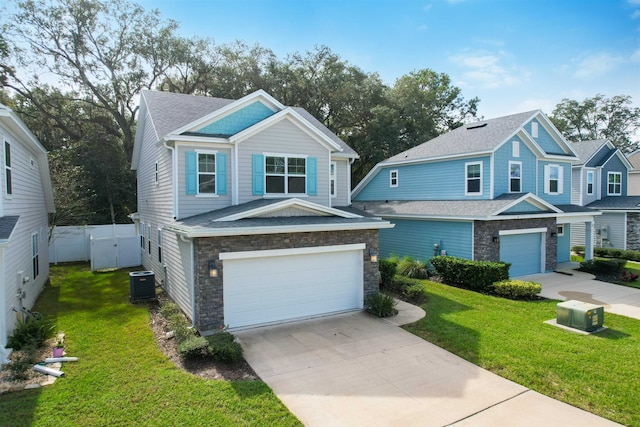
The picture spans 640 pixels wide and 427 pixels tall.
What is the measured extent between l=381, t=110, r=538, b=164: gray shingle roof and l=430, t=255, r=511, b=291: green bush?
5.81 m

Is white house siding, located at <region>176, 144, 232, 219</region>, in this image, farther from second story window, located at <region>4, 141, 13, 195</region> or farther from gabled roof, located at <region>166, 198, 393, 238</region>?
second story window, located at <region>4, 141, 13, 195</region>

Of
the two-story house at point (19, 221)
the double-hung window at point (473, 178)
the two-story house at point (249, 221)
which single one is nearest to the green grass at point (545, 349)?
the two-story house at point (249, 221)

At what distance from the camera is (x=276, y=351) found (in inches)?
349

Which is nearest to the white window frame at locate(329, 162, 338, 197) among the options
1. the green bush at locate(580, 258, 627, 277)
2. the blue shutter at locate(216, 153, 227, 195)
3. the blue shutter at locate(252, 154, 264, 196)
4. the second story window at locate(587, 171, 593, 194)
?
the blue shutter at locate(252, 154, 264, 196)

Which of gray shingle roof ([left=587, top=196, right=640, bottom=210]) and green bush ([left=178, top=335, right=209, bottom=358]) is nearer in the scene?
green bush ([left=178, top=335, right=209, bottom=358])

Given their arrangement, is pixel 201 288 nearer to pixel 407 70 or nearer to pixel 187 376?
pixel 187 376

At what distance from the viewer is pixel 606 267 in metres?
17.6

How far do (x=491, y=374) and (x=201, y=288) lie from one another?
6982 millimetres

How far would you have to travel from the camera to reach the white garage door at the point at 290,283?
33.7 ft

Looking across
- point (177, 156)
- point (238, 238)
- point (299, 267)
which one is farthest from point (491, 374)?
point (177, 156)

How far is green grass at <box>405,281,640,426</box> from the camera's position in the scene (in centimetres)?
691

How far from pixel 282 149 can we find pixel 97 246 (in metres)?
11.6

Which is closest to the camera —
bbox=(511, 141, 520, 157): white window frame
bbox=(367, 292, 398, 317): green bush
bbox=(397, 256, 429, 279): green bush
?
bbox=(367, 292, 398, 317): green bush

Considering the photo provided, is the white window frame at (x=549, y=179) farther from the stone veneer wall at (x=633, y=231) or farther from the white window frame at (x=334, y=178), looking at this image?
the white window frame at (x=334, y=178)
